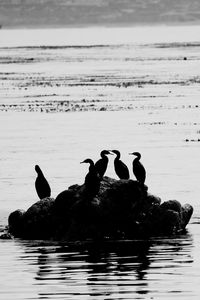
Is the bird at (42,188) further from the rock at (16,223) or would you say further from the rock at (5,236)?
the rock at (5,236)

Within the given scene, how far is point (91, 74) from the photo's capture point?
9469 cm

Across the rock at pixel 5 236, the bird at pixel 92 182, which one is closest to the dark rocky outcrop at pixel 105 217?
the bird at pixel 92 182

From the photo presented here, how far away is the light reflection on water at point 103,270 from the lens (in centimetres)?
1864

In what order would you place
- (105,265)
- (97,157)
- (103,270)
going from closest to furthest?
(103,270), (105,265), (97,157)

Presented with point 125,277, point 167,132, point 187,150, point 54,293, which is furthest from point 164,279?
point 167,132

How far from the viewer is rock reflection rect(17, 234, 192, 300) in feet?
61.7

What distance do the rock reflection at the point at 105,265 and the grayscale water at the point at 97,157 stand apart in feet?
0.05

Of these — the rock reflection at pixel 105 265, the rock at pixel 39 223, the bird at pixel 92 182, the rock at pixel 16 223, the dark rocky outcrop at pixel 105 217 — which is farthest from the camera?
the rock at pixel 16 223

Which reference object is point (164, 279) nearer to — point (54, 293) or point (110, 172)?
point (54, 293)

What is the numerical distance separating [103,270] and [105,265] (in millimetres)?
533

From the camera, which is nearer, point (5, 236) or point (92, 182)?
point (92, 182)

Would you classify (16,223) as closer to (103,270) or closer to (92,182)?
(92,182)

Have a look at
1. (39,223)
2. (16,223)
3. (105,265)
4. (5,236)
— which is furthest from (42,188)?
(105,265)

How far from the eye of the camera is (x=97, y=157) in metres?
36.3
